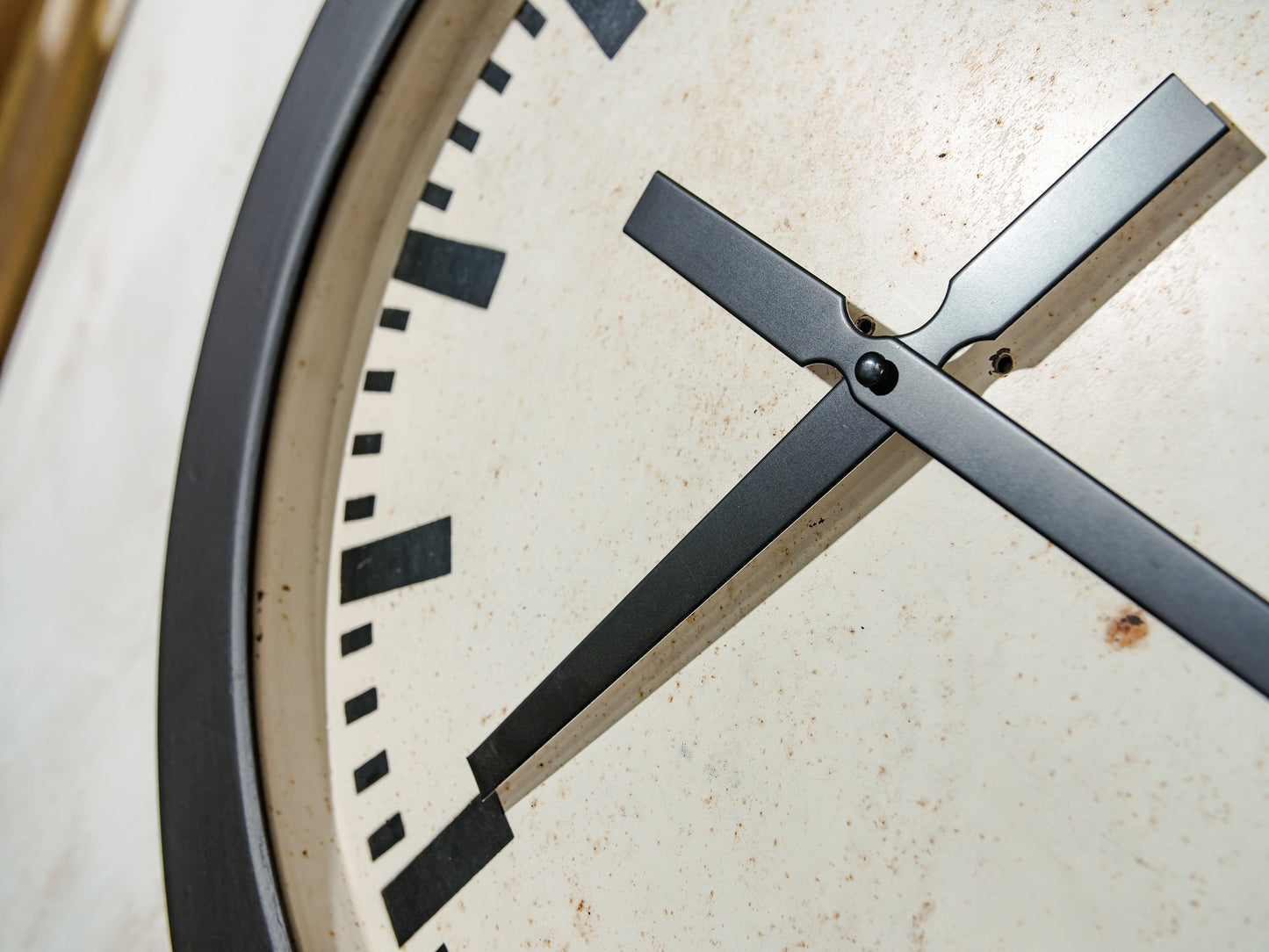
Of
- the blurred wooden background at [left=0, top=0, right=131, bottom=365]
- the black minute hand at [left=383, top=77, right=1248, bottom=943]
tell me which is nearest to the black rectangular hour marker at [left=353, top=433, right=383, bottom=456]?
the black minute hand at [left=383, top=77, right=1248, bottom=943]

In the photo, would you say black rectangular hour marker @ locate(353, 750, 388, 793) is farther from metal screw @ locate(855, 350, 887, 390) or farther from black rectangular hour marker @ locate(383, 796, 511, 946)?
metal screw @ locate(855, 350, 887, 390)

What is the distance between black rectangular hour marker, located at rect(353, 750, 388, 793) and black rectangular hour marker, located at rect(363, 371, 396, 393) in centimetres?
24

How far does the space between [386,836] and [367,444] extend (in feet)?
0.82

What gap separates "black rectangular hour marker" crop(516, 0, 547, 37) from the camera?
498 millimetres

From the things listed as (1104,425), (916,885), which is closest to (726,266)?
(1104,425)

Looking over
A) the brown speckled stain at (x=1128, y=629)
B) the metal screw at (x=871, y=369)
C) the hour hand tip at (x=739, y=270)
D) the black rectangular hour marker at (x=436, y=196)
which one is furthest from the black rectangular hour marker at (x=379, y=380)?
the brown speckled stain at (x=1128, y=629)

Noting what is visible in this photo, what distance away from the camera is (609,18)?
1.56 ft

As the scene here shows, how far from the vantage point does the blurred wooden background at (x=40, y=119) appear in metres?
0.75

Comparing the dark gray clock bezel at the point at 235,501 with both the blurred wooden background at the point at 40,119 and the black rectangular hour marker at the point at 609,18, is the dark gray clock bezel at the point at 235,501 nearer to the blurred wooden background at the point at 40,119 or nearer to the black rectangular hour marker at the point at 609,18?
the black rectangular hour marker at the point at 609,18

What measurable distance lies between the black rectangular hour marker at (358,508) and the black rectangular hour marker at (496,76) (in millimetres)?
275

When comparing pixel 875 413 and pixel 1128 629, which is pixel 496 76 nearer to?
pixel 875 413

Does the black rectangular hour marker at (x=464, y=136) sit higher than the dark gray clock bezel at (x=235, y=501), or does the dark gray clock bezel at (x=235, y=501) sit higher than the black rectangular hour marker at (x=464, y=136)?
the black rectangular hour marker at (x=464, y=136)

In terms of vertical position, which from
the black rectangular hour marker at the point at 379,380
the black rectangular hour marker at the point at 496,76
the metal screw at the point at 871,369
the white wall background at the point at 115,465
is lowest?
the white wall background at the point at 115,465

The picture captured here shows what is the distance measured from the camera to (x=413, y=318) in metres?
0.55
